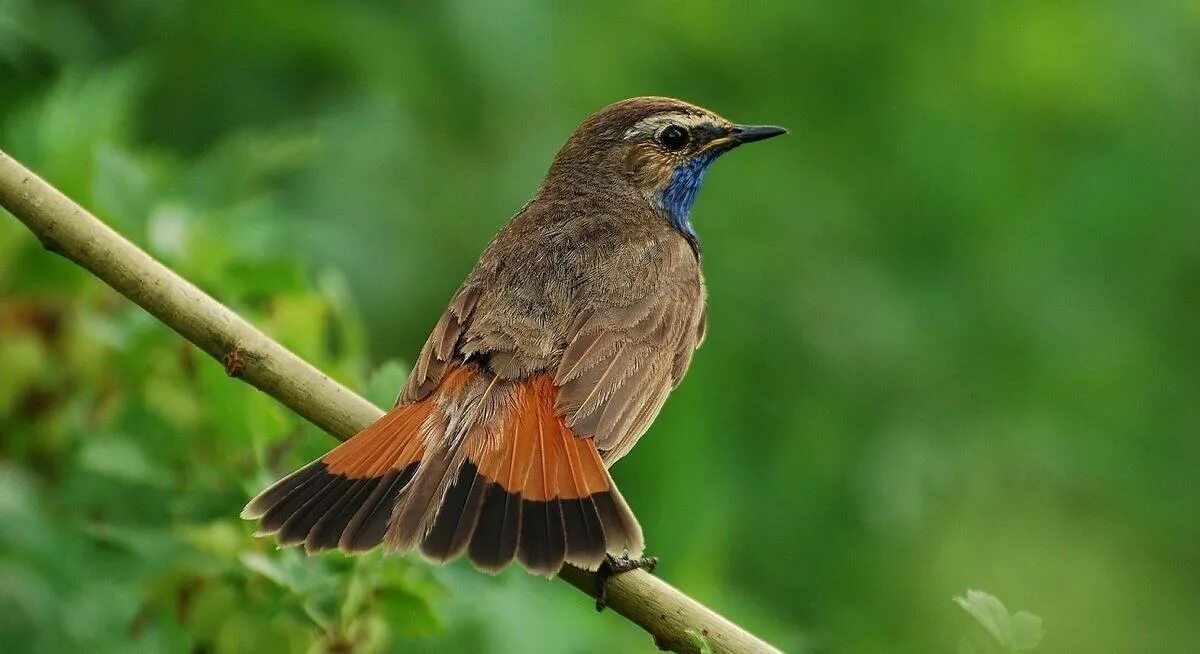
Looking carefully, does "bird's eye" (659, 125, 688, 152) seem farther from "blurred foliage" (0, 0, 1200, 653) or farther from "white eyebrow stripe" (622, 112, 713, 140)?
"blurred foliage" (0, 0, 1200, 653)

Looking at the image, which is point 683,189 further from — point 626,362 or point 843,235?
point 843,235

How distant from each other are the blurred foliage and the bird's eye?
0.89m

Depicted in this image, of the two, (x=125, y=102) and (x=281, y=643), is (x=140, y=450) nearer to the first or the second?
(x=281, y=643)

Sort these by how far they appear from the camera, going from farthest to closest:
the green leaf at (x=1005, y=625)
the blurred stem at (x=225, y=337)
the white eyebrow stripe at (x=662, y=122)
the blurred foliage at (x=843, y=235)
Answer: the blurred foliage at (x=843, y=235)
the white eyebrow stripe at (x=662, y=122)
the blurred stem at (x=225, y=337)
the green leaf at (x=1005, y=625)

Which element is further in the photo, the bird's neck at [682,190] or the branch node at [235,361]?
the bird's neck at [682,190]

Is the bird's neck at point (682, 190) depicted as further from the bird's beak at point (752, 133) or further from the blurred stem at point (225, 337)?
the blurred stem at point (225, 337)

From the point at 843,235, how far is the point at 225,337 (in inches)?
165

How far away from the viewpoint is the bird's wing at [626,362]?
426 centimetres

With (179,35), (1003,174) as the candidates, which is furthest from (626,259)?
(1003,174)

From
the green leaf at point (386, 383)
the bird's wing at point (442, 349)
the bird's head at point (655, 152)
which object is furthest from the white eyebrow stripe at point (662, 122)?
the green leaf at point (386, 383)

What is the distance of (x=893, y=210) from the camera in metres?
7.21

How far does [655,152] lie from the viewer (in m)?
5.57

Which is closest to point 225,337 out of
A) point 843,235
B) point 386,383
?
point 386,383

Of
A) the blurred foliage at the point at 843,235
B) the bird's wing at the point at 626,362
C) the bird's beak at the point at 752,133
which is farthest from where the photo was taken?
the blurred foliage at the point at 843,235
